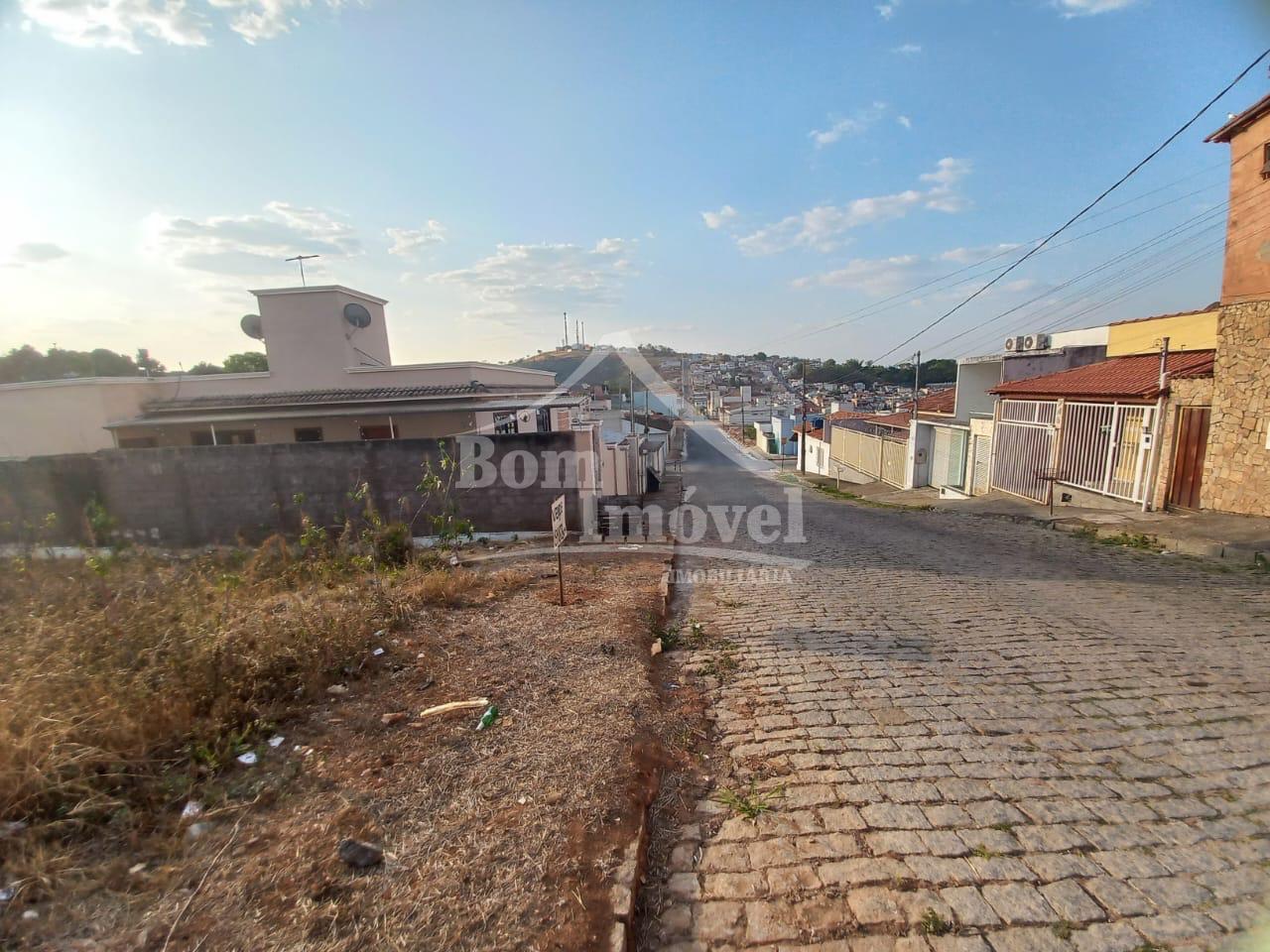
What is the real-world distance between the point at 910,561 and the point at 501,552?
6.27 meters

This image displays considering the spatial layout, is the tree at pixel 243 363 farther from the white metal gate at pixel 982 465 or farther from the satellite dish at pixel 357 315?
the white metal gate at pixel 982 465

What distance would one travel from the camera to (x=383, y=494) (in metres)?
9.96

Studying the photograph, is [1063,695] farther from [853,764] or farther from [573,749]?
[573,749]

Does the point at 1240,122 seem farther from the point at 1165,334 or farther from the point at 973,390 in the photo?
the point at 973,390

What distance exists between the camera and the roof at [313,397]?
1280 centimetres

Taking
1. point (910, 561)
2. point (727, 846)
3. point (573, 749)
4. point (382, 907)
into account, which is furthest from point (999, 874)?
point (910, 561)

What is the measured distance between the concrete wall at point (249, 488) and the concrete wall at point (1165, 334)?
1376 cm

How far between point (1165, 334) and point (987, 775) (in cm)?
1562

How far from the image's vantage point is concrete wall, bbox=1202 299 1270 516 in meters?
7.98

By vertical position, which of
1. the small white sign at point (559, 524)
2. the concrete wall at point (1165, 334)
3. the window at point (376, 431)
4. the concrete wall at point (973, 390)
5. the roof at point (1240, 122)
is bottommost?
the small white sign at point (559, 524)

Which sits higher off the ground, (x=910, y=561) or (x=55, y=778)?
(x=55, y=778)

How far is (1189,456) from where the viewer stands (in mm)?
9219

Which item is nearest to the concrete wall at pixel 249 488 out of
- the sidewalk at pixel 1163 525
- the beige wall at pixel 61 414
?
the beige wall at pixel 61 414

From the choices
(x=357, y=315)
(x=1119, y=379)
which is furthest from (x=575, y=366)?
(x=1119, y=379)
